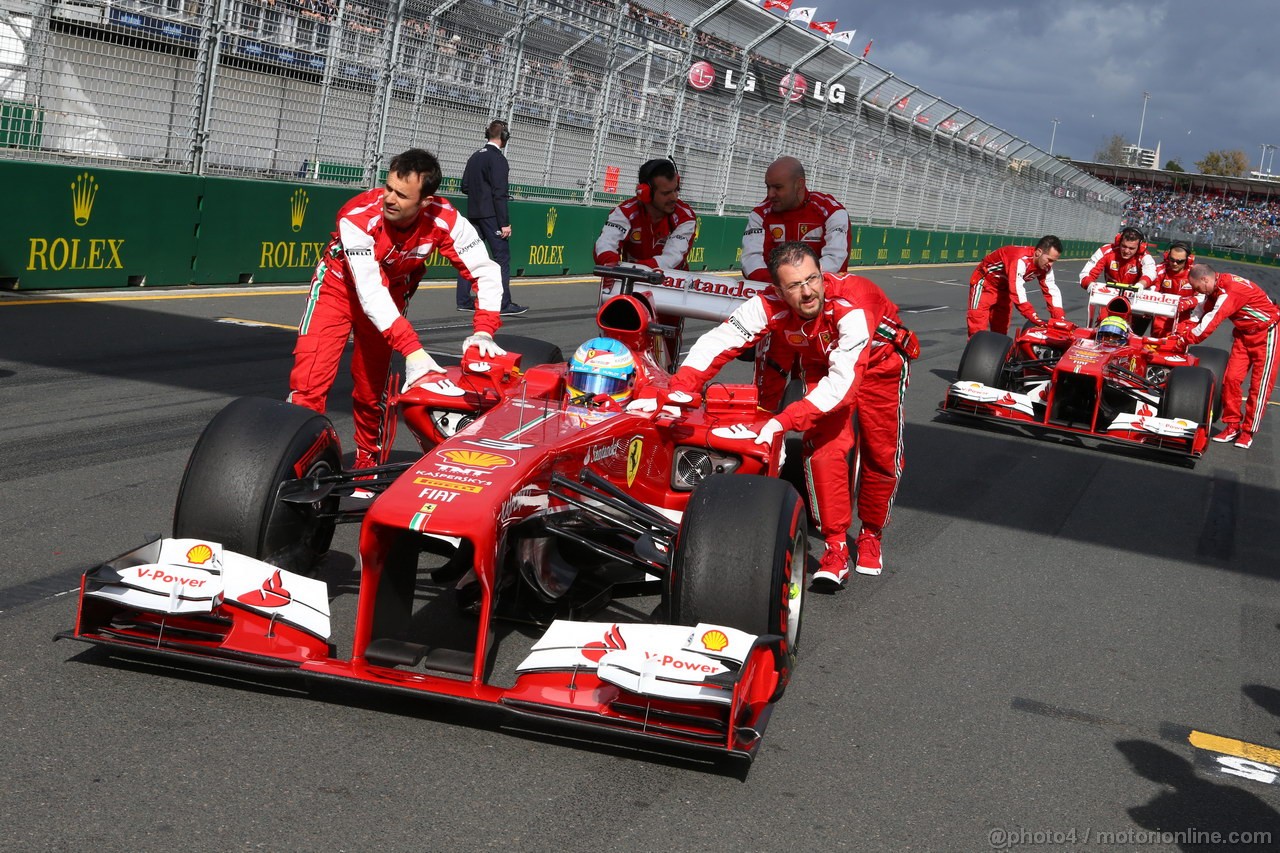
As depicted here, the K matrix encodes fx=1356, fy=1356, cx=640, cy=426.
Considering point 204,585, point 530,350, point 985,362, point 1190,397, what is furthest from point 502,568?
point 985,362

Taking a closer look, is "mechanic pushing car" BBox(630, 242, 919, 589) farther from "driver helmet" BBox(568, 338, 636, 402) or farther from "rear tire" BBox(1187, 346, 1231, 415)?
"rear tire" BBox(1187, 346, 1231, 415)

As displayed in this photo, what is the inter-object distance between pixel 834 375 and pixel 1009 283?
26.6 ft

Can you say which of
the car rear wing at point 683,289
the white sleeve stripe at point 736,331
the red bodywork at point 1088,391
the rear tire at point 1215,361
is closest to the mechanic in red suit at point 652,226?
the car rear wing at point 683,289

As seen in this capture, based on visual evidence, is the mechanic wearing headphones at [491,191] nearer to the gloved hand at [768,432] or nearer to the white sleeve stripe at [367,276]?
the white sleeve stripe at [367,276]

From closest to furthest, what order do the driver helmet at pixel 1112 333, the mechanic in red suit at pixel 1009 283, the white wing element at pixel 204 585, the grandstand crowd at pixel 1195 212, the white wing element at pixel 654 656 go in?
1. the white wing element at pixel 654 656
2. the white wing element at pixel 204 585
3. the driver helmet at pixel 1112 333
4. the mechanic in red suit at pixel 1009 283
5. the grandstand crowd at pixel 1195 212

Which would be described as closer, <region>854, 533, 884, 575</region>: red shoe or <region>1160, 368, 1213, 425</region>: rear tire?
<region>854, 533, 884, 575</region>: red shoe

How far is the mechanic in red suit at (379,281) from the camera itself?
564 centimetres

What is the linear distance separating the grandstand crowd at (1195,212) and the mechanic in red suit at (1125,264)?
7339 cm

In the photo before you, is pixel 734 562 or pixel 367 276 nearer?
pixel 734 562

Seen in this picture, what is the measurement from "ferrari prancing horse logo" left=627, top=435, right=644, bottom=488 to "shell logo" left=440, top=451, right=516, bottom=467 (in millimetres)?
1007

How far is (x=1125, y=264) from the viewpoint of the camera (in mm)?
12914

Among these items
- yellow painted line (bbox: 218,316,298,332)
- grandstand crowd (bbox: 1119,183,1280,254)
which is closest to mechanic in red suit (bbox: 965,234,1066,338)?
yellow painted line (bbox: 218,316,298,332)

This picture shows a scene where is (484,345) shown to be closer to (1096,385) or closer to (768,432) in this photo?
(768,432)

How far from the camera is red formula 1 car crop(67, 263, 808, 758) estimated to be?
383cm
